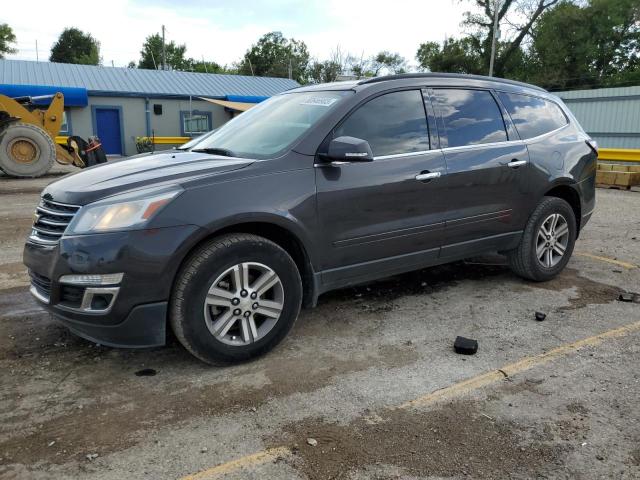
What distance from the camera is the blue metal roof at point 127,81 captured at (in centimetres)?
2538

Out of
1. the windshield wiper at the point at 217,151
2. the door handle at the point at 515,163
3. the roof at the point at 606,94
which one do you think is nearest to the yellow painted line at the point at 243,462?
the windshield wiper at the point at 217,151

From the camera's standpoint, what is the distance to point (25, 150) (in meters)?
14.2

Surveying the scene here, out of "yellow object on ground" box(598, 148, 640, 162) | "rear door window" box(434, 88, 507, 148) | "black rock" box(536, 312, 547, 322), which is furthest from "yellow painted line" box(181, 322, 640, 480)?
"yellow object on ground" box(598, 148, 640, 162)

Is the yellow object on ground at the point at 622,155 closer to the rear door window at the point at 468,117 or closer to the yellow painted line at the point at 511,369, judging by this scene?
the rear door window at the point at 468,117

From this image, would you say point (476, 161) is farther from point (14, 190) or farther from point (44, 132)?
point (44, 132)

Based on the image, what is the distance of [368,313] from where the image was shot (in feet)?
14.1

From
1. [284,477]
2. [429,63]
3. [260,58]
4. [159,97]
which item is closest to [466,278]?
[284,477]

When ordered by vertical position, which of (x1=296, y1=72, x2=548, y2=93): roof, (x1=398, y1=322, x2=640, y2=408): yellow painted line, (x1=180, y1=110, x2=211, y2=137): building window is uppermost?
(x1=180, y1=110, x2=211, y2=137): building window

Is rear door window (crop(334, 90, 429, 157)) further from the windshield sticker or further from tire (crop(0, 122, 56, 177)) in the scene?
tire (crop(0, 122, 56, 177))

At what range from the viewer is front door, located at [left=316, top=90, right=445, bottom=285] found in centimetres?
364

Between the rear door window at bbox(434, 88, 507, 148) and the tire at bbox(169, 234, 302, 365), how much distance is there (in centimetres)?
180

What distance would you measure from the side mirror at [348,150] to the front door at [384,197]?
133mm

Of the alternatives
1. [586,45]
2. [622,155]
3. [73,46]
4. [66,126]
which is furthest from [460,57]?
[73,46]

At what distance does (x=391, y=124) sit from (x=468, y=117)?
86cm
